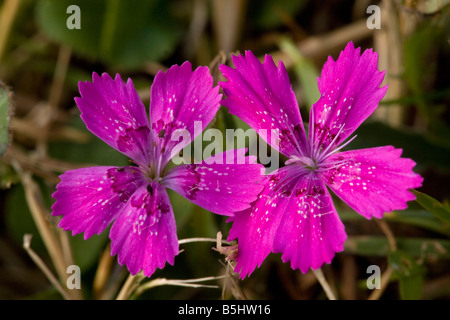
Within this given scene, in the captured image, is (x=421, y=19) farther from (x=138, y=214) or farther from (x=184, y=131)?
(x=138, y=214)

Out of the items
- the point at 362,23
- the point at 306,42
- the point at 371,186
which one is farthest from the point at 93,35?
the point at 371,186

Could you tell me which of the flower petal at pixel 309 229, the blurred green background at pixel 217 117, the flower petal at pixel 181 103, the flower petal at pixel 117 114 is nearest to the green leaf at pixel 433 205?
the blurred green background at pixel 217 117

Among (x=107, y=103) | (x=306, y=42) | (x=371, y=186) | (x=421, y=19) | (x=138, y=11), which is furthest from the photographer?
(x=306, y=42)

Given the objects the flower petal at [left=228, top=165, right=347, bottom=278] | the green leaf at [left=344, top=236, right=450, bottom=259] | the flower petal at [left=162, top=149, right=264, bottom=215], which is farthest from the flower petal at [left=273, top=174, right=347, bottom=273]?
the green leaf at [left=344, top=236, right=450, bottom=259]

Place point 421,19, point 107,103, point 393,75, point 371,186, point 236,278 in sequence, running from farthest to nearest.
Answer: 1. point 393,75
2. point 421,19
3. point 236,278
4. point 107,103
5. point 371,186

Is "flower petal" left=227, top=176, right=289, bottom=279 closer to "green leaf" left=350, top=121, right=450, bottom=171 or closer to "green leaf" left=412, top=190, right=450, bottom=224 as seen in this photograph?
"green leaf" left=412, top=190, right=450, bottom=224

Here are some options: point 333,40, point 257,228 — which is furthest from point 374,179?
point 333,40

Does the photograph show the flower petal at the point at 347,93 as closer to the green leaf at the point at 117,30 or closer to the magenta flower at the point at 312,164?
the magenta flower at the point at 312,164
